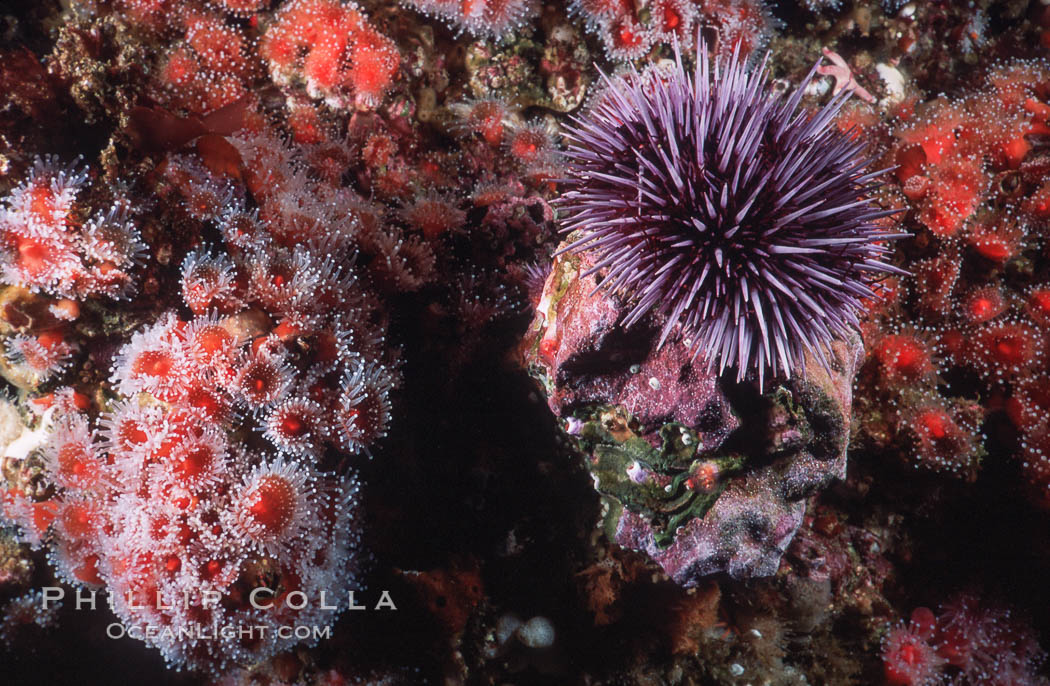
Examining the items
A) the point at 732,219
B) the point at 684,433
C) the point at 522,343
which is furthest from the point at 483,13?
the point at 684,433

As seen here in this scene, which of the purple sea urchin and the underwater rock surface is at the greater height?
the purple sea urchin

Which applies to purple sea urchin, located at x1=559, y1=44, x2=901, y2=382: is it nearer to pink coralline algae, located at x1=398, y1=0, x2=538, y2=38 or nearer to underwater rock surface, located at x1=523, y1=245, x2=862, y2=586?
underwater rock surface, located at x1=523, y1=245, x2=862, y2=586

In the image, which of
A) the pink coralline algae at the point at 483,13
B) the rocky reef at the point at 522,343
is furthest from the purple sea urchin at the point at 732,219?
the pink coralline algae at the point at 483,13

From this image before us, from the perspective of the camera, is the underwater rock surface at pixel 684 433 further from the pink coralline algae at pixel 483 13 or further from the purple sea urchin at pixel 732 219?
the pink coralline algae at pixel 483 13

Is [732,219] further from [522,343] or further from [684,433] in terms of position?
[522,343]

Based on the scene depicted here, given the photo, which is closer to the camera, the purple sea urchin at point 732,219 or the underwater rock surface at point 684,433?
the purple sea urchin at point 732,219

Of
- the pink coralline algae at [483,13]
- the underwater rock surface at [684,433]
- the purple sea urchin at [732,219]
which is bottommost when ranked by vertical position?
the underwater rock surface at [684,433]

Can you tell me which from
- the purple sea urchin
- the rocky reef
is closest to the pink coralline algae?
the rocky reef

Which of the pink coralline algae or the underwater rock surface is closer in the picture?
the underwater rock surface
